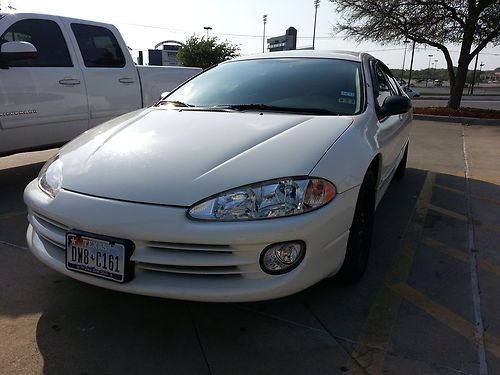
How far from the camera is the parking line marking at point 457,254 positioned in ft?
11.0

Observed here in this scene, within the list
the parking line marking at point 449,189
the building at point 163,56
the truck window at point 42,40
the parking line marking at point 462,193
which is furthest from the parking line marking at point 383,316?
the building at point 163,56

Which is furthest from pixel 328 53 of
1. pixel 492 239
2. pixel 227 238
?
pixel 227 238

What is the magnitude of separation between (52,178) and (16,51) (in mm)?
2321

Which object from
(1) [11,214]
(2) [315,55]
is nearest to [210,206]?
(2) [315,55]

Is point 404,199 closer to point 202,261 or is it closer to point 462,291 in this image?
point 462,291

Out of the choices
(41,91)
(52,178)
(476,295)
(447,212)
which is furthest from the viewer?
(41,91)

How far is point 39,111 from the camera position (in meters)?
4.84

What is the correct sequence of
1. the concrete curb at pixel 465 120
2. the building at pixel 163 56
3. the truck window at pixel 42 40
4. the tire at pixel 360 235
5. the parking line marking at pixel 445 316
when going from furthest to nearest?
the building at pixel 163 56 → the concrete curb at pixel 465 120 → the truck window at pixel 42 40 → the tire at pixel 360 235 → the parking line marking at pixel 445 316

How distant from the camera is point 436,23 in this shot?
14156 mm

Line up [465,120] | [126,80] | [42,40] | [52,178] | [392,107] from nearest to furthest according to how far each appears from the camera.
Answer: [52,178] < [392,107] < [42,40] < [126,80] < [465,120]

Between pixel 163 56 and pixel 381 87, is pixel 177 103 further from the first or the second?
pixel 163 56

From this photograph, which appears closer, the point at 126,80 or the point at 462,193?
the point at 462,193

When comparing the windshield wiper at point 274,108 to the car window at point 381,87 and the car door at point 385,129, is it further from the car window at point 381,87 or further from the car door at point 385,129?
the car window at point 381,87

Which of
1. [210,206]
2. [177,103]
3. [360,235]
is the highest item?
[177,103]
